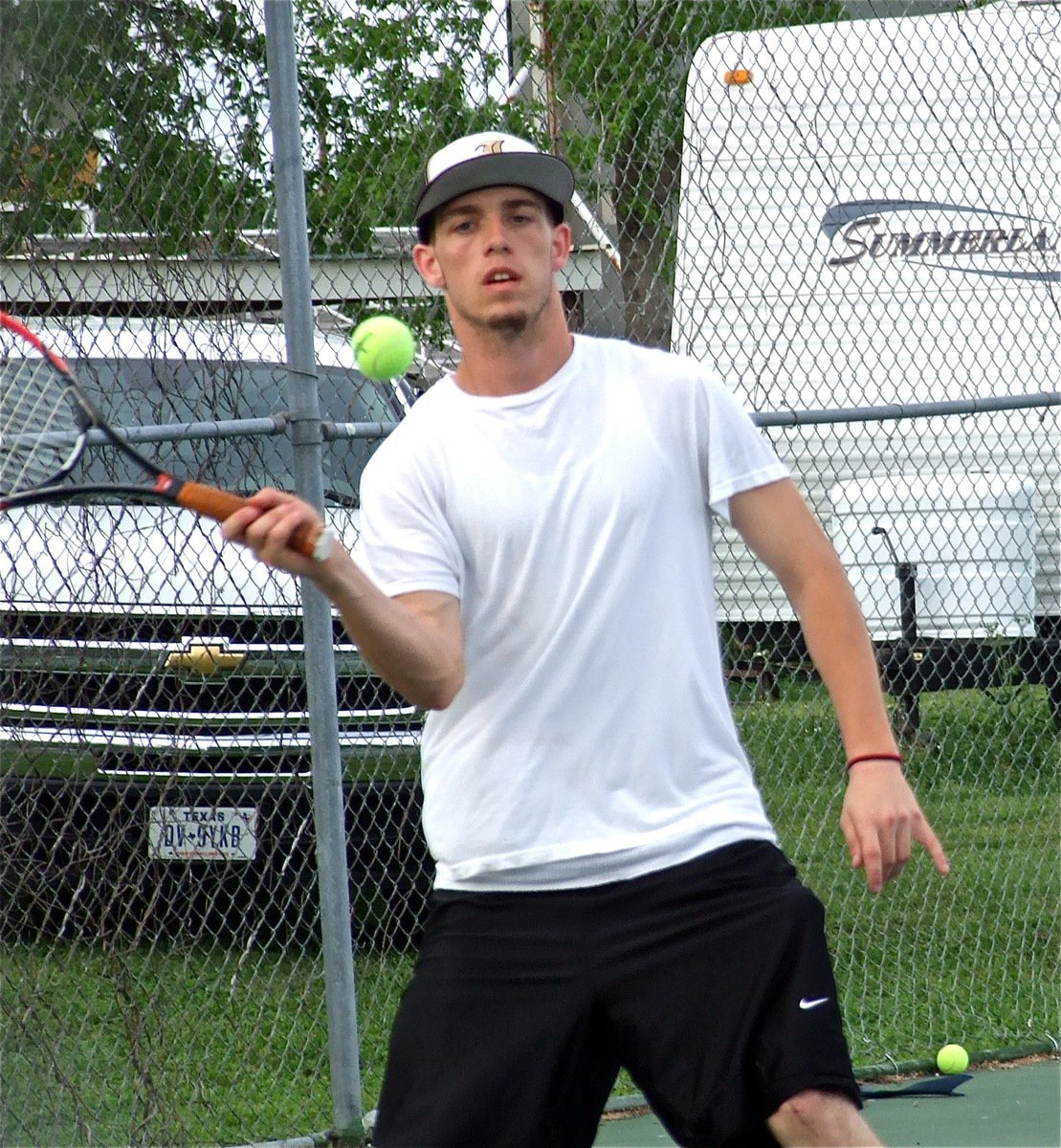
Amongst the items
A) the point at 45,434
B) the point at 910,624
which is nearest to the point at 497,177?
the point at 45,434

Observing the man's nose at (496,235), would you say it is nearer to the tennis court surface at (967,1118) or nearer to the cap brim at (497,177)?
the cap brim at (497,177)

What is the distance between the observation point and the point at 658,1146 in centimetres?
433

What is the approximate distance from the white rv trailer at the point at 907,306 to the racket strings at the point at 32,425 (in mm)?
4292

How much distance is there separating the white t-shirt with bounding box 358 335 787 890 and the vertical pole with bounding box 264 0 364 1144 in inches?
60.3

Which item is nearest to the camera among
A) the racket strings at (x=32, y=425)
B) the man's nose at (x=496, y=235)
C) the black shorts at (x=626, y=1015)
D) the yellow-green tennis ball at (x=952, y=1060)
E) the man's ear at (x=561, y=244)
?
the black shorts at (x=626, y=1015)

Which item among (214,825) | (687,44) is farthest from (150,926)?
(687,44)

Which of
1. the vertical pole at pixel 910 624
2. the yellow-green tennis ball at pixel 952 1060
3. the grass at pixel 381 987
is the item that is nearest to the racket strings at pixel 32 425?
the grass at pixel 381 987

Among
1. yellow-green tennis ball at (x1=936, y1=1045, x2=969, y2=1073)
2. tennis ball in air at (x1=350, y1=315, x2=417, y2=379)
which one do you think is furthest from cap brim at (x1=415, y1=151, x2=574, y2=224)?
yellow-green tennis ball at (x1=936, y1=1045, x2=969, y2=1073)

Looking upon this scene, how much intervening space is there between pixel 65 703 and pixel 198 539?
542 millimetres

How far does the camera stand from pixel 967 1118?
14.8ft

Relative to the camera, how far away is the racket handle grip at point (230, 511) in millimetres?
2154

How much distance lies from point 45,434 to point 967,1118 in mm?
2953

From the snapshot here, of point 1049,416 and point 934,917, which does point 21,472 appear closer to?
point 934,917

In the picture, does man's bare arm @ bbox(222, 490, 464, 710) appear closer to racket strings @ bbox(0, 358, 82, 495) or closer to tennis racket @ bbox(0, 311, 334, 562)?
tennis racket @ bbox(0, 311, 334, 562)
